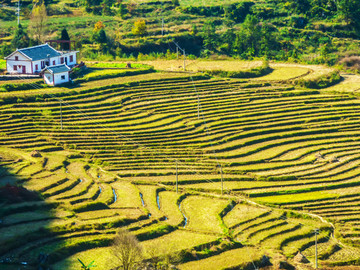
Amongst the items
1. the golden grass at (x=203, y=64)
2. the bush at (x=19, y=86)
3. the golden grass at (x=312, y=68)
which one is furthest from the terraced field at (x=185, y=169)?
the golden grass at (x=312, y=68)

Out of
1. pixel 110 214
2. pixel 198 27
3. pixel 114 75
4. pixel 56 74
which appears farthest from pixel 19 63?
pixel 198 27

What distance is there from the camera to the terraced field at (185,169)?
3309 centimetres

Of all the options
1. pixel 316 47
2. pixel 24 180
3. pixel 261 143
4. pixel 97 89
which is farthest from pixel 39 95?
pixel 316 47

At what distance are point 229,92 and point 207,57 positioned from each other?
15864 mm

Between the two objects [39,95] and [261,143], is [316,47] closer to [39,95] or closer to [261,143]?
[261,143]

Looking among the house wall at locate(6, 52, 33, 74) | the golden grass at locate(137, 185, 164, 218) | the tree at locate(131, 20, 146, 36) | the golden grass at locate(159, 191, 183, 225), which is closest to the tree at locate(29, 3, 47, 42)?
the tree at locate(131, 20, 146, 36)

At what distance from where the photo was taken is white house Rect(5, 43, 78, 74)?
A: 57.4 meters

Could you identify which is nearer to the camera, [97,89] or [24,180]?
[24,180]

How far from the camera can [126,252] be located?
94.6ft

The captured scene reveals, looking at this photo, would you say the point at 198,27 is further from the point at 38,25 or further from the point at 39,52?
the point at 39,52

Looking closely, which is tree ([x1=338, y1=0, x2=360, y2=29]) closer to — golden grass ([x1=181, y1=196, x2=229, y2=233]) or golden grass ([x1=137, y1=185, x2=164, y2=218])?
golden grass ([x1=181, y1=196, x2=229, y2=233])

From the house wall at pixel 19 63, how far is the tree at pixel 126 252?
104 ft

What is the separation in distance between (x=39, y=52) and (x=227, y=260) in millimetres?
34554

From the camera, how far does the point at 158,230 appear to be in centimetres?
3397
